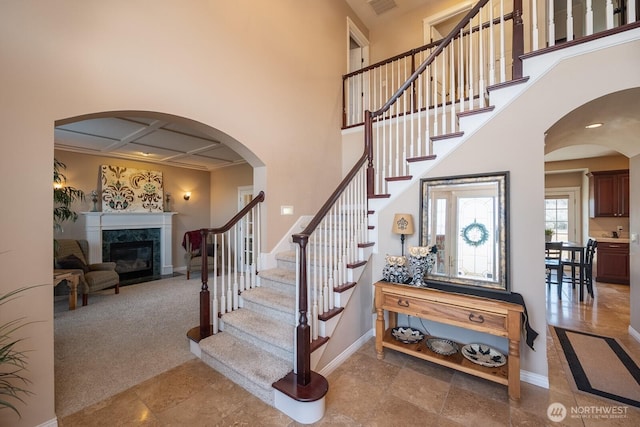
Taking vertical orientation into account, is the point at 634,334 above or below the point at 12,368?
below

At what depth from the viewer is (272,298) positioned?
278 cm

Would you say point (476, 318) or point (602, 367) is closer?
point (476, 318)

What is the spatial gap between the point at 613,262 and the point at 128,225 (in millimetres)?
10424

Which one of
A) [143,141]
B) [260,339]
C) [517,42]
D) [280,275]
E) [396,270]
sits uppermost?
[517,42]

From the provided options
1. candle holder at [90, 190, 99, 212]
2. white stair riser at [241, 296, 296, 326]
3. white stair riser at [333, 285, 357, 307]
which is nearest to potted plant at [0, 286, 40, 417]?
white stair riser at [241, 296, 296, 326]

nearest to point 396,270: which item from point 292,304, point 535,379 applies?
point 292,304

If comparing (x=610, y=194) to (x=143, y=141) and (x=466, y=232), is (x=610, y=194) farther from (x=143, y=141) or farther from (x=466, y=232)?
(x=143, y=141)

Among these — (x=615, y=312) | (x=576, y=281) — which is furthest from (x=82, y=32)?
(x=576, y=281)

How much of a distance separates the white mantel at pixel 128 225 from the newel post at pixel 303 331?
5.59 meters

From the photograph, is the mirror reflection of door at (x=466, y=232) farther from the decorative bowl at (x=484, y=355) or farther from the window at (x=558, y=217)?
the window at (x=558, y=217)

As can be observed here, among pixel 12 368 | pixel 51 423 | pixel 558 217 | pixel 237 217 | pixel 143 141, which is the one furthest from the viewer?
pixel 558 217

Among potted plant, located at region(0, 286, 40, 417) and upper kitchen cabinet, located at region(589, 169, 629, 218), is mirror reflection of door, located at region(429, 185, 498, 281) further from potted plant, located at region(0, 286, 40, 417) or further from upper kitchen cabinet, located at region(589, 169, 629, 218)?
upper kitchen cabinet, located at region(589, 169, 629, 218)

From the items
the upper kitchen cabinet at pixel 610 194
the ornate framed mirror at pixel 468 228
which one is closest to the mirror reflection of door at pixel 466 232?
the ornate framed mirror at pixel 468 228

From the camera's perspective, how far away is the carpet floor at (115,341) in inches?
87.7
